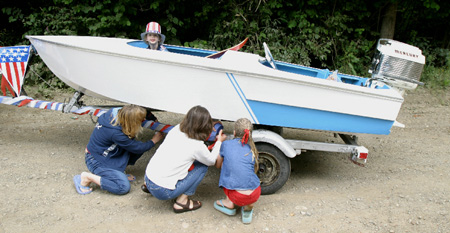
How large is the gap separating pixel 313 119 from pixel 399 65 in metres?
1.12

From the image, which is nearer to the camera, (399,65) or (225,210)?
(225,210)

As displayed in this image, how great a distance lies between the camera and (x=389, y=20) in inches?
297

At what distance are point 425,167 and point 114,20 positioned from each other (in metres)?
5.35

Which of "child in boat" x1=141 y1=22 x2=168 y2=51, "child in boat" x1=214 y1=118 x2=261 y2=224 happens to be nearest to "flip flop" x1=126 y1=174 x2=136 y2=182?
"child in boat" x1=214 y1=118 x2=261 y2=224

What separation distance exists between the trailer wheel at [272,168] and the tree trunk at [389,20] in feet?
18.0

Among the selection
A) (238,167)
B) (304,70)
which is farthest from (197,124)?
(304,70)

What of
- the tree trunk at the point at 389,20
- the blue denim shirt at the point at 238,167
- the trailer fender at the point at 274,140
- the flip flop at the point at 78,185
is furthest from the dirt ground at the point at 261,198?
the tree trunk at the point at 389,20

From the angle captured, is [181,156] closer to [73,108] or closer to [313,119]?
[313,119]

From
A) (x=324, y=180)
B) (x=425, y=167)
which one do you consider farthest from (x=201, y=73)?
(x=425, y=167)

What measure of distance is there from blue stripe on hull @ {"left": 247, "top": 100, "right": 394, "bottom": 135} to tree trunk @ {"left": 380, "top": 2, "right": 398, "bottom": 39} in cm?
494

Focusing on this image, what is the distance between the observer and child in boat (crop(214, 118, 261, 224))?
2.90 m

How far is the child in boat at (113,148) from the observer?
3.20m

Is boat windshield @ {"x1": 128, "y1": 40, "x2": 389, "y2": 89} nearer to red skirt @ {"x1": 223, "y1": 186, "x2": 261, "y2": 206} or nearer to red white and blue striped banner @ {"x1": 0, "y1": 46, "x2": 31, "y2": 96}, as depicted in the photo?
red white and blue striped banner @ {"x1": 0, "y1": 46, "x2": 31, "y2": 96}

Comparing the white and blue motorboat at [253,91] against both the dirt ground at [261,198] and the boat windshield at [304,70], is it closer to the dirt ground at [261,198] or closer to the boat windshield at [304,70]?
the dirt ground at [261,198]
